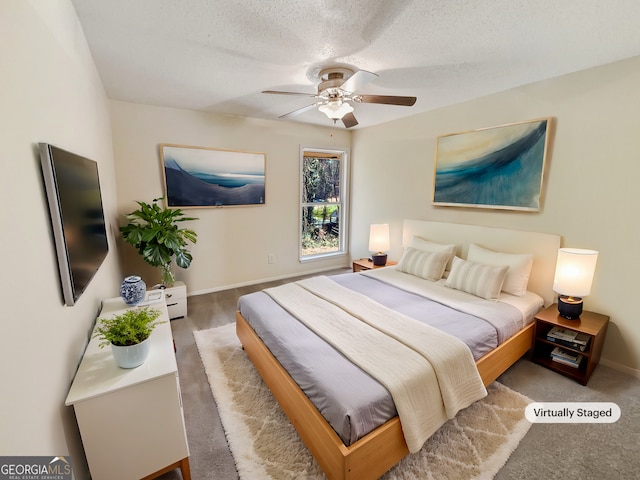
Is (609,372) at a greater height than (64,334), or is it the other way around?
(64,334)

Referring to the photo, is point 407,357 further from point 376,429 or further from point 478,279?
point 478,279

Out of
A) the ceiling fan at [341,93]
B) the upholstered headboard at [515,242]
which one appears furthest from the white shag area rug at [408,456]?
the ceiling fan at [341,93]

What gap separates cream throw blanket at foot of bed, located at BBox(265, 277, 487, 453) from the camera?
1.49 m

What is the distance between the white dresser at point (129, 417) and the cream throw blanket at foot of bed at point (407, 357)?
0.95 m

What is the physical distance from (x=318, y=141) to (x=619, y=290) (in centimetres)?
386

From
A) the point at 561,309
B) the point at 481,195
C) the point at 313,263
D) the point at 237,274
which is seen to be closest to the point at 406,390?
the point at 561,309

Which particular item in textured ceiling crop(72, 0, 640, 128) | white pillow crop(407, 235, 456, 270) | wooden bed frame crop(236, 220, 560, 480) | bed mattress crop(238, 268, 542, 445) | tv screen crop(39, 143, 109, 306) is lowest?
wooden bed frame crop(236, 220, 560, 480)

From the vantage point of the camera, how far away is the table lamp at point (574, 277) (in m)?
2.21

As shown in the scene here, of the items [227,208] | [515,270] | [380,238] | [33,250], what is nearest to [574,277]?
[515,270]

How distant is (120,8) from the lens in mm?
1558

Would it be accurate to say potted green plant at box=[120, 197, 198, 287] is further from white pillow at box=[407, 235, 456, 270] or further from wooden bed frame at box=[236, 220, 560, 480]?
white pillow at box=[407, 235, 456, 270]

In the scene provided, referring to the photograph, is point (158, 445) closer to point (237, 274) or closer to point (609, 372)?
point (237, 274)

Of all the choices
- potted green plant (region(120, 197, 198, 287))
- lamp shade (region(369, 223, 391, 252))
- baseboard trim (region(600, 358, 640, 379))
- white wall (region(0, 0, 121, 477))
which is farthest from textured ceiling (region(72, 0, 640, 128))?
baseboard trim (region(600, 358, 640, 379))

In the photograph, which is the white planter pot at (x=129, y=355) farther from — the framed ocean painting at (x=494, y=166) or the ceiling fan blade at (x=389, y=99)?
the framed ocean painting at (x=494, y=166)
